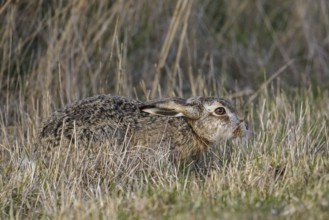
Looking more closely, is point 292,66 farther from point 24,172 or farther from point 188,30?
point 24,172

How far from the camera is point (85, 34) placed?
8.27m

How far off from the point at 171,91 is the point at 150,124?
1.83m

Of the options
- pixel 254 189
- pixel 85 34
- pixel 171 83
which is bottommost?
pixel 254 189

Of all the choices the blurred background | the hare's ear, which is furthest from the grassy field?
the hare's ear

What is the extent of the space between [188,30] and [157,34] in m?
0.35

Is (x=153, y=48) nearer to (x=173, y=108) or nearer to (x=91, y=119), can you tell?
(x=173, y=108)

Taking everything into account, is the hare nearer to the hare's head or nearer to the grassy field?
the hare's head

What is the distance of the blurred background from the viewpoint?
780 centimetres

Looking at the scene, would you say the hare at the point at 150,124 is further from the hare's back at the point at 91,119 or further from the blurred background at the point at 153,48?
the blurred background at the point at 153,48

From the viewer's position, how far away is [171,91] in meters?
7.79

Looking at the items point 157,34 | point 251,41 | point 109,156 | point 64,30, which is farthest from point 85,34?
point 109,156

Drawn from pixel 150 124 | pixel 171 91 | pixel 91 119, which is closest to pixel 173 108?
pixel 150 124

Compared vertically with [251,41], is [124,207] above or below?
below

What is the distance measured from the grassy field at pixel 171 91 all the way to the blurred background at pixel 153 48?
17mm
